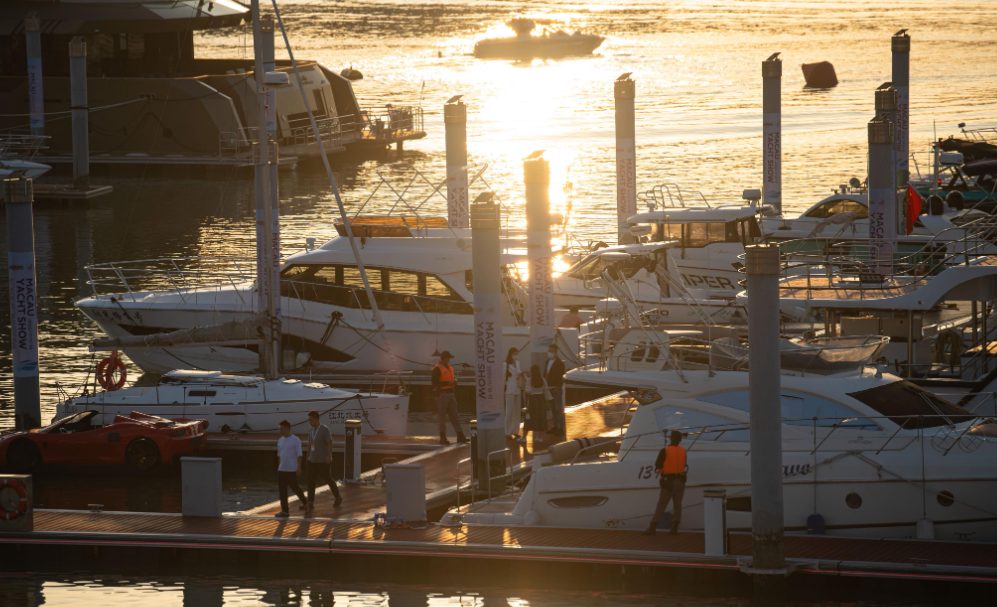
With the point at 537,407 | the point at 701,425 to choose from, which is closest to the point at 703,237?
the point at 537,407

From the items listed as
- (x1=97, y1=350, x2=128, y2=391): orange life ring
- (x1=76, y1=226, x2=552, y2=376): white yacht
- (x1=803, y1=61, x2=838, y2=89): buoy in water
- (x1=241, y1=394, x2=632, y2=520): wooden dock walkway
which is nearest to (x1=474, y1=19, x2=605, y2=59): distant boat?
(x1=803, y1=61, x2=838, y2=89): buoy in water

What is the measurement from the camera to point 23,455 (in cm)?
2138

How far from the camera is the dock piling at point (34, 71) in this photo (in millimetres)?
50000

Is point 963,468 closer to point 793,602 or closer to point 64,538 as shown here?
point 793,602

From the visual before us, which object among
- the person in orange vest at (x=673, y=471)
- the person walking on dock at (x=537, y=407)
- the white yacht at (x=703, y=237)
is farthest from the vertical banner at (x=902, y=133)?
the person in orange vest at (x=673, y=471)

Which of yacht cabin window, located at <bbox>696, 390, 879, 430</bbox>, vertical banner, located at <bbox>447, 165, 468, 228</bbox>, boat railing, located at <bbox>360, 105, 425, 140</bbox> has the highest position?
boat railing, located at <bbox>360, 105, 425, 140</bbox>

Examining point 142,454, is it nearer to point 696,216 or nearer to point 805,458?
point 805,458

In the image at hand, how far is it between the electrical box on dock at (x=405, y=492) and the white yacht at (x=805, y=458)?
78 cm

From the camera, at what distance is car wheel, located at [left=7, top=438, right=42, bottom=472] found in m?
21.3

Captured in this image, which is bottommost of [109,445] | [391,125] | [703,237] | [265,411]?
[109,445]

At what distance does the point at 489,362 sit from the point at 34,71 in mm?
38358

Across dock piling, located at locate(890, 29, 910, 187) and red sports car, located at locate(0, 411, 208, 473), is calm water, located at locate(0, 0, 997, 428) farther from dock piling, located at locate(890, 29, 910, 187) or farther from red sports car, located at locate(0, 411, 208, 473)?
dock piling, located at locate(890, 29, 910, 187)

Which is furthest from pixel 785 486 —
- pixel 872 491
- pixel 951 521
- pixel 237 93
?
pixel 237 93

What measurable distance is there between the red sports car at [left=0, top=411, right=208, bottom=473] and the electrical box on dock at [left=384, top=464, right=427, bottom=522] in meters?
5.71
